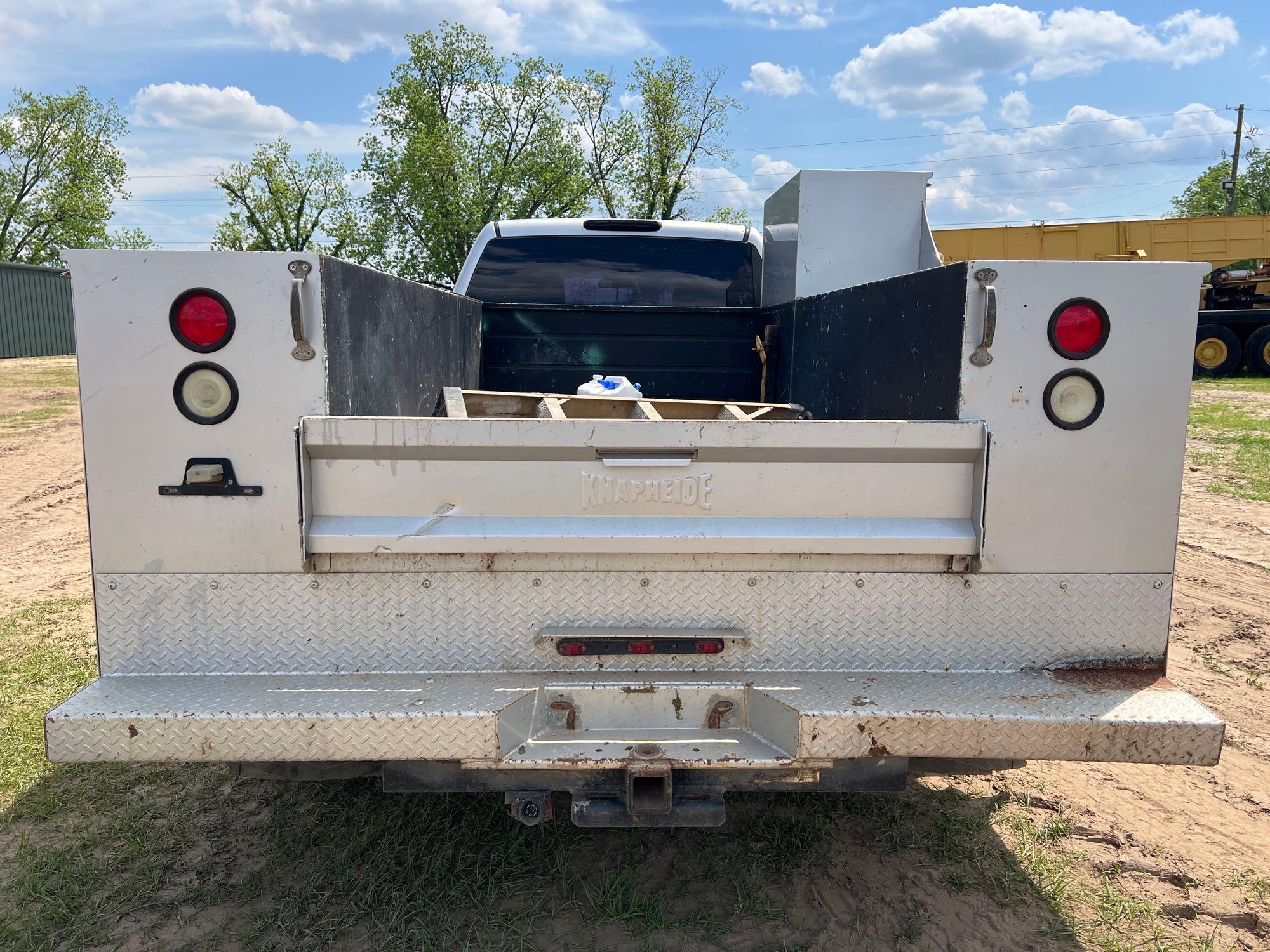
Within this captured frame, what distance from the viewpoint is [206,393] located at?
7.91 ft

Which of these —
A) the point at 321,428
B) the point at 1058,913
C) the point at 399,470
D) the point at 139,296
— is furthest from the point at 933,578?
the point at 139,296

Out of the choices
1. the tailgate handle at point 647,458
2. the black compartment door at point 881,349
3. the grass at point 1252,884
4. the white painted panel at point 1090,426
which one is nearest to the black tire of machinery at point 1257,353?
the black compartment door at point 881,349

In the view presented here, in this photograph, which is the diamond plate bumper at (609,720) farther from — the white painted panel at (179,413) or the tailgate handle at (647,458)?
the tailgate handle at (647,458)

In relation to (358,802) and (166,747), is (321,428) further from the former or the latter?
(358,802)

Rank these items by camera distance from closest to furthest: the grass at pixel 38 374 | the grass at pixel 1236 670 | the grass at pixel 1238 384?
the grass at pixel 1236 670, the grass at pixel 38 374, the grass at pixel 1238 384

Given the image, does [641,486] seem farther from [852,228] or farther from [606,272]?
[606,272]

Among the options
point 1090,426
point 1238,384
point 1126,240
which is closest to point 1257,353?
point 1238,384

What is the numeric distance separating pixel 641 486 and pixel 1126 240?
23969 millimetres

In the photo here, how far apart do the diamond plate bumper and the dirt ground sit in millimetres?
674

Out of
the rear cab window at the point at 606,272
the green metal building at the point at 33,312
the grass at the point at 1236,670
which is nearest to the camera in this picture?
the grass at the point at 1236,670

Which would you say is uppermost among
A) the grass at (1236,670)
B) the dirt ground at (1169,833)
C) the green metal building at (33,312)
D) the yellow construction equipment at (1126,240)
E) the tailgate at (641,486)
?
the yellow construction equipment at (1126,240)

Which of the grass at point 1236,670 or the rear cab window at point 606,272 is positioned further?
the rear cab window at point 606,272

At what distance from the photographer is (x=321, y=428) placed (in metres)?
2.41

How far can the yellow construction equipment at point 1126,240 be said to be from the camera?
73.1 ft
